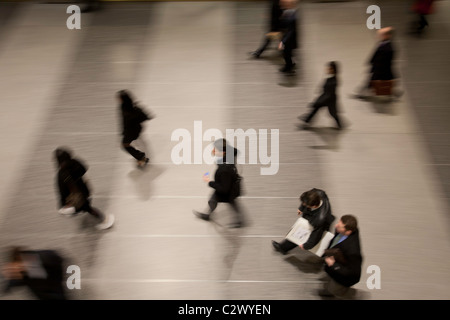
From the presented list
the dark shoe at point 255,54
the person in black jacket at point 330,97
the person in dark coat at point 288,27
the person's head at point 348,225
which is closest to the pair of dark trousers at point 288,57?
the person in dark coat at point 288,27

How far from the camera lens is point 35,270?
4.18 meters

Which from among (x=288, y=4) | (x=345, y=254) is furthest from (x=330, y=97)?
(x=345, y=254)

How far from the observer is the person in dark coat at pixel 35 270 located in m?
4.11

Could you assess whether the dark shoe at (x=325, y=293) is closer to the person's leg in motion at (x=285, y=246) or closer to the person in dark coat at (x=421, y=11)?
the person's leg in motion at (x=285, y=246)

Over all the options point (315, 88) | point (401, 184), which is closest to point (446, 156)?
point (401, 184)

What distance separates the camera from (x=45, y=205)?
5973 mm

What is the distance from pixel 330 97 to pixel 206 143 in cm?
196

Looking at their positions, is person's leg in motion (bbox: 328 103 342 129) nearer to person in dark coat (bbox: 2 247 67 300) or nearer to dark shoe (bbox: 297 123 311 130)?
dark shoe (bbox: 297 123 311 130)

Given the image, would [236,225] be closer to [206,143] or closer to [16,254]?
[206,143]

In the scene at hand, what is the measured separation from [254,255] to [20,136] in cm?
421

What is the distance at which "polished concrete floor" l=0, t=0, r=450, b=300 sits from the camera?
5281 mm

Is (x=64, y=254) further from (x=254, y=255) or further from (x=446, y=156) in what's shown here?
(x=446, y=156)

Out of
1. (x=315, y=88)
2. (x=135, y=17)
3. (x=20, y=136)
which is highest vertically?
(x=135, y=17)
